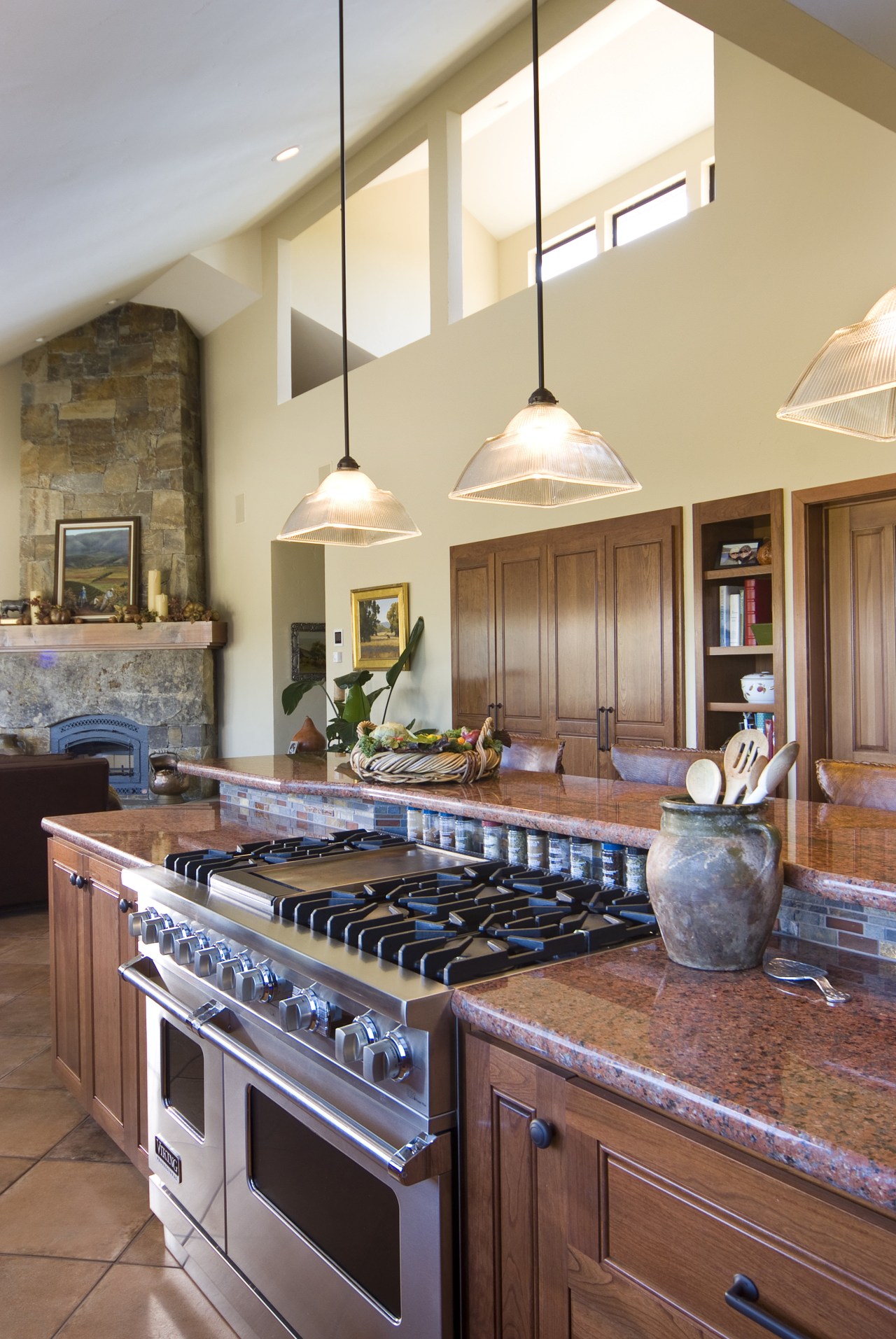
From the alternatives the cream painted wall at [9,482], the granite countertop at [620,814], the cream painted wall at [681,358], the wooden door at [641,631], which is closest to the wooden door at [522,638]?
the cream painted wall at [681,358]

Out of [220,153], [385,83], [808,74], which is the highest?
[385,83]

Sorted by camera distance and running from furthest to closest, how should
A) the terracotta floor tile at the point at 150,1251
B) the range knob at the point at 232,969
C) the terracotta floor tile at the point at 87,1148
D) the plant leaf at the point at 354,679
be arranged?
the plant leaf at the point at 354,679 < the terracotta floor tile at the point at 87,1148 < the terracotta floor tile at the point at 150,1251 < the range knob at the point at 232,969

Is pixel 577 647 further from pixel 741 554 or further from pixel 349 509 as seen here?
pixel 349 509

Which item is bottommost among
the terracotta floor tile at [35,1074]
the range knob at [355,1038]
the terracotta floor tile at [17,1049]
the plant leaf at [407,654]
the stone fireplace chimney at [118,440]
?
the terracotta floor tile at [35,1074]

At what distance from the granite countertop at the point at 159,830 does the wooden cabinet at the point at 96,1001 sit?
1.8 inches

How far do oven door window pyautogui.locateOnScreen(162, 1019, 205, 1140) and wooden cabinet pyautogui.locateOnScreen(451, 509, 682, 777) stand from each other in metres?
3.06

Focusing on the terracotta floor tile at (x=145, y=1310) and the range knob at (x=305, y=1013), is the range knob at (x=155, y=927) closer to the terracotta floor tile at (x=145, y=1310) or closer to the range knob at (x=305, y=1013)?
the range knob at (x=305, y=1013)

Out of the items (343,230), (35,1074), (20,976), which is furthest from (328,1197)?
(20,976)

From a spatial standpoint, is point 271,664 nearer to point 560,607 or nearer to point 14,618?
point 14,618

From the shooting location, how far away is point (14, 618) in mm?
8523

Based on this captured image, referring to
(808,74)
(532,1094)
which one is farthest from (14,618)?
(532,1094)

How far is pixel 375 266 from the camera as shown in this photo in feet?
26.3

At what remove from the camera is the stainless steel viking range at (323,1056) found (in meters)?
1.22

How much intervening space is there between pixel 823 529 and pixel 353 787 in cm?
258
